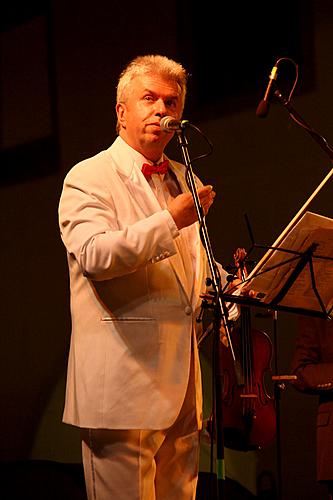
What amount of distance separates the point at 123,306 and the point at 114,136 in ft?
8.20

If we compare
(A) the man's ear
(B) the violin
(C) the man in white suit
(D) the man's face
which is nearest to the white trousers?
(C) the man in white suit

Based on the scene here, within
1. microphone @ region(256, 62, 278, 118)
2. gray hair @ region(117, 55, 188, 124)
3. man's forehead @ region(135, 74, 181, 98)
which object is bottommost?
microphone @ region(256, 62, 278, 118)

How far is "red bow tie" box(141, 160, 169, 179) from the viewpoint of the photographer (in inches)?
108

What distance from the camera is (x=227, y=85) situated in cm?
450

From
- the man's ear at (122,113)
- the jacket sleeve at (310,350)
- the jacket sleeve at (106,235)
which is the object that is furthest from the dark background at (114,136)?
the jacket sleeve at (106,235)

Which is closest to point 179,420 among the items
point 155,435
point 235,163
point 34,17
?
point 155,435

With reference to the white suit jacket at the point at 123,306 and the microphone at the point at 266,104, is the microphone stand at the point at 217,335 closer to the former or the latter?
the white suit jacket at the point at 123,306

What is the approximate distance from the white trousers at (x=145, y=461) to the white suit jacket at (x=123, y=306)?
6 cm

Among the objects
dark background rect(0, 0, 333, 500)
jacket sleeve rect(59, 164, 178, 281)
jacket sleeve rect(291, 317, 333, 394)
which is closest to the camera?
jacket sleeve rect(59, 164, 178, 281)

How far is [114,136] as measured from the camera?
16.1ft

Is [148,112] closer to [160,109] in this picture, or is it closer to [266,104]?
[160,109]

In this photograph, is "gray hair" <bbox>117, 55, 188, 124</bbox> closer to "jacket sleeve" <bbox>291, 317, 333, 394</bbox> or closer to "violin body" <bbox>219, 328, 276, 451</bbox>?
"violin body" <bbox>219, 328, 276, 451</bbox>

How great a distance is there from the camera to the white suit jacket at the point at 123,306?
2.46 metres

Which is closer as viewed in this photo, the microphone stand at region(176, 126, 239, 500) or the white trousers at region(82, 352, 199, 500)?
the microphone stand at region(176, 126, 239, 500)
